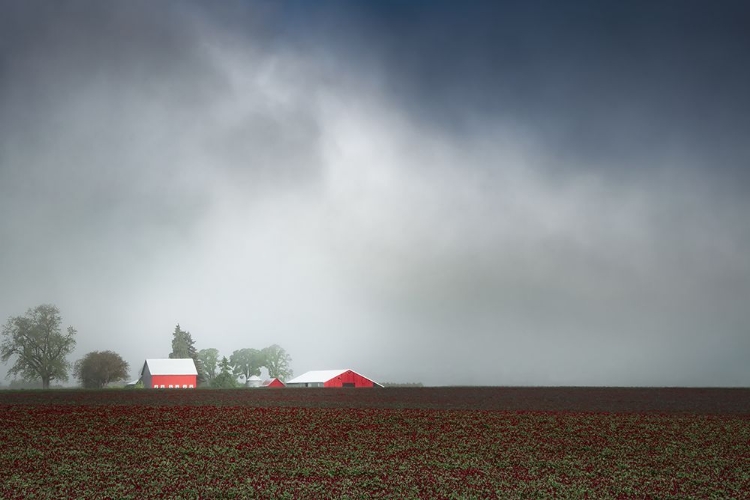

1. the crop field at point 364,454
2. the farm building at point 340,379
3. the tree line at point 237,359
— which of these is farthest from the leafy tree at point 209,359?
the crop field at point 364,454

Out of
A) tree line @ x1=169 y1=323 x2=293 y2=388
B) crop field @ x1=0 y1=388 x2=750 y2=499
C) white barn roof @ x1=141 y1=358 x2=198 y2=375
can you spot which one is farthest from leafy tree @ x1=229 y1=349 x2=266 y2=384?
crop field @ x1=0 y1=388 x2=750 y2=499

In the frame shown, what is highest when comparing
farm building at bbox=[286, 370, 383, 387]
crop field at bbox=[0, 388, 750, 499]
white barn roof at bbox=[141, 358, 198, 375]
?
white barn roof at bbox=[141, 358, 198, 375]

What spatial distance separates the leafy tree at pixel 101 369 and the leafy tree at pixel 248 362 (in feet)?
129

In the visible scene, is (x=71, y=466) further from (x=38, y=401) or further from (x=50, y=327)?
(x=50, y=327)

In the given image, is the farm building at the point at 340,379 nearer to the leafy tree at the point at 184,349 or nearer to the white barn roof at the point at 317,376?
the white barn roof at the point at 317,376

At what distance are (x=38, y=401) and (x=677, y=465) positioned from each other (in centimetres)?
5235

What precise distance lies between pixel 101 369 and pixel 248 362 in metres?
43.1

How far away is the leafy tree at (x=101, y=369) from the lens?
11250cm

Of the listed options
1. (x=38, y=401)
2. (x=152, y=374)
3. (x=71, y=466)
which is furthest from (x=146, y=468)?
(x=152, y=374)

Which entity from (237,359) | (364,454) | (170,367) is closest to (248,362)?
(237,359)

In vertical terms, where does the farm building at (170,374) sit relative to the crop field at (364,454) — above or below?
above

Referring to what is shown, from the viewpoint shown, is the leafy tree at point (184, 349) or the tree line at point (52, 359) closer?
the tree line at point (52, 359)

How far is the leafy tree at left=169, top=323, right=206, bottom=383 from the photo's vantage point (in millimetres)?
144250

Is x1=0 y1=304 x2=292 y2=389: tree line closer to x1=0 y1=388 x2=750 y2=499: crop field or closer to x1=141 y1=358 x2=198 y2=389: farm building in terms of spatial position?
x1=141 y1=358 x2=198 y2=389: farm building
